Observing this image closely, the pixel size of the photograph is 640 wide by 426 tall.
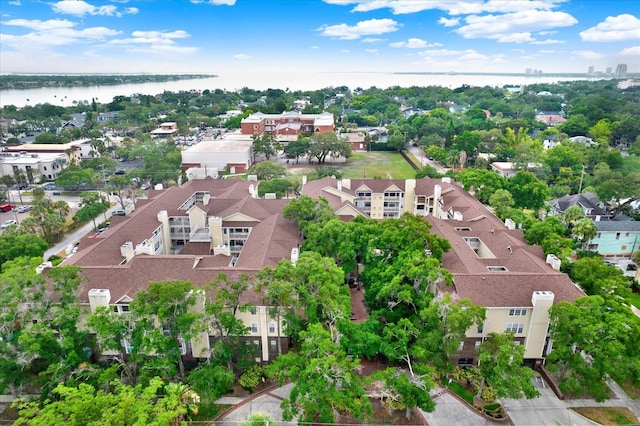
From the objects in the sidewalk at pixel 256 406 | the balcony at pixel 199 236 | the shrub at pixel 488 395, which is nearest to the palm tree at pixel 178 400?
the sidewalk at pixel 256 406

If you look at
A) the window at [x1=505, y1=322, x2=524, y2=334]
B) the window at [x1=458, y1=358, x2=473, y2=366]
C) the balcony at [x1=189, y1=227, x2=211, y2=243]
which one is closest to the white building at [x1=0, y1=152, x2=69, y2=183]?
the balcony at [x1=189, y1=227, x2=211, y2=243]

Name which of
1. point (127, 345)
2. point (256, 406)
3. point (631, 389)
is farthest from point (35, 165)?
point (631, 389)

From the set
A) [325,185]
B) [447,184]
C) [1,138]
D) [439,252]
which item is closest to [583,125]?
[447,184]

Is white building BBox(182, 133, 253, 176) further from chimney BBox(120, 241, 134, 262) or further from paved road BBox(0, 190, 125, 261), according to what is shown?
chimney BBox(120, 241, 134, 262)

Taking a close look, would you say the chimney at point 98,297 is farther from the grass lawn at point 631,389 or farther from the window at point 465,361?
the grass lawn at point 631,389

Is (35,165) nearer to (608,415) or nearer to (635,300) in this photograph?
(608,415)
